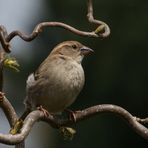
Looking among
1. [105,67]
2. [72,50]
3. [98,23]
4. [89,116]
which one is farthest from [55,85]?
[105,67]

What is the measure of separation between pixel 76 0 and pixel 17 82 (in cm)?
232

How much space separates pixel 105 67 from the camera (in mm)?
19109

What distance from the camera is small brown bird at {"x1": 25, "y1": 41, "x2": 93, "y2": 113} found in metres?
7.04

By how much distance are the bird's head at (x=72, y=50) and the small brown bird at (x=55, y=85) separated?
0.18 metres

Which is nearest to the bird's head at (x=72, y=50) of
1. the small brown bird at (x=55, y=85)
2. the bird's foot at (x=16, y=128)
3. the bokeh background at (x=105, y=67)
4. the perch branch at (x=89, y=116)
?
the small brown bird at (x=55, y=85)

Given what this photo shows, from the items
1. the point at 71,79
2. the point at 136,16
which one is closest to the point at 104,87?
the point at 136,16

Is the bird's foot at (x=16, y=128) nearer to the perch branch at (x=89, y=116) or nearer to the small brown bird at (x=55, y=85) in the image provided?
the perch branch at (x=89, y=116)

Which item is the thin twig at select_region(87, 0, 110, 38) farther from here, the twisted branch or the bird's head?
the bird's head

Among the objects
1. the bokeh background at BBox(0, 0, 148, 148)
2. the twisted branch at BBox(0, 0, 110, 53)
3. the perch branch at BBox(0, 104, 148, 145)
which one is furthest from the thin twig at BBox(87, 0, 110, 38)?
the bokeh background at BBox(0, 0, 148, 148)

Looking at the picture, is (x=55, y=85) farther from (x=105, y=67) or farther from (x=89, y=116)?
(x=105, y=67)

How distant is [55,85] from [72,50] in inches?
28.7

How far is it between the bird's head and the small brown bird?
184 millimetres

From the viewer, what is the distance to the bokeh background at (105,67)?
17.0 metres

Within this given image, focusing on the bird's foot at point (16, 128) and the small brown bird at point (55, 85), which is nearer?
the bird's foot at point (16, 128)
